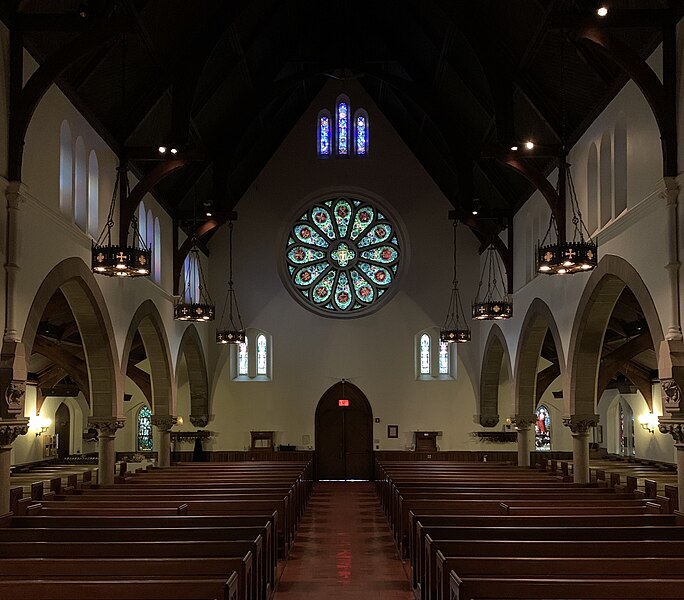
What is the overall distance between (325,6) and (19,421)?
16227 millimetres

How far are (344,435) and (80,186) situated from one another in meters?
16.2

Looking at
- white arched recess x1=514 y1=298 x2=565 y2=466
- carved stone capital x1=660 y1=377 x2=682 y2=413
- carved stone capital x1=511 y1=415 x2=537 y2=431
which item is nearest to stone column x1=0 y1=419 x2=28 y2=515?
carved stone capital x1=660 y1=377 x2=682 y2=413

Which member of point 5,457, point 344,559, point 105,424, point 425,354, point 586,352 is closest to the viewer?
point 5,457

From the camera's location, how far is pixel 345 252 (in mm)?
31891

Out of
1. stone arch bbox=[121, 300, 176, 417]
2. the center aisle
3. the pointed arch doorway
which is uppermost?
stone arch bbox=[121, 300, 176, 417]

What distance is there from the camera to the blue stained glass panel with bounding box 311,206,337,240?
→ 104 ft

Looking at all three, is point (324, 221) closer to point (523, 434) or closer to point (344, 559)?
point (523, 434)

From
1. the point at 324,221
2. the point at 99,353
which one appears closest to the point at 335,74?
the point at 324,221

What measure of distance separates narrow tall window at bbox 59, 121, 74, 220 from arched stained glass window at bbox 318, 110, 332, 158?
52.0 feet

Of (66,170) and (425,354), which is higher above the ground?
(66,170)

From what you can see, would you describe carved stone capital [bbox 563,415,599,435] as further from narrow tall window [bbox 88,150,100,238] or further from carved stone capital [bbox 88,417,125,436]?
narrow tall window [bbox 88,150,100,238]

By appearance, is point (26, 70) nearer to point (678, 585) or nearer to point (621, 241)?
point (621, 241)

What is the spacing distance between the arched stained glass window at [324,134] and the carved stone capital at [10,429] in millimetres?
19879

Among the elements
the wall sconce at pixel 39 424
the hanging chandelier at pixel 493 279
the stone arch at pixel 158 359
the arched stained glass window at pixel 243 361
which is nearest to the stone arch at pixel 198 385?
the arched stained glass window at pixel 243 361
